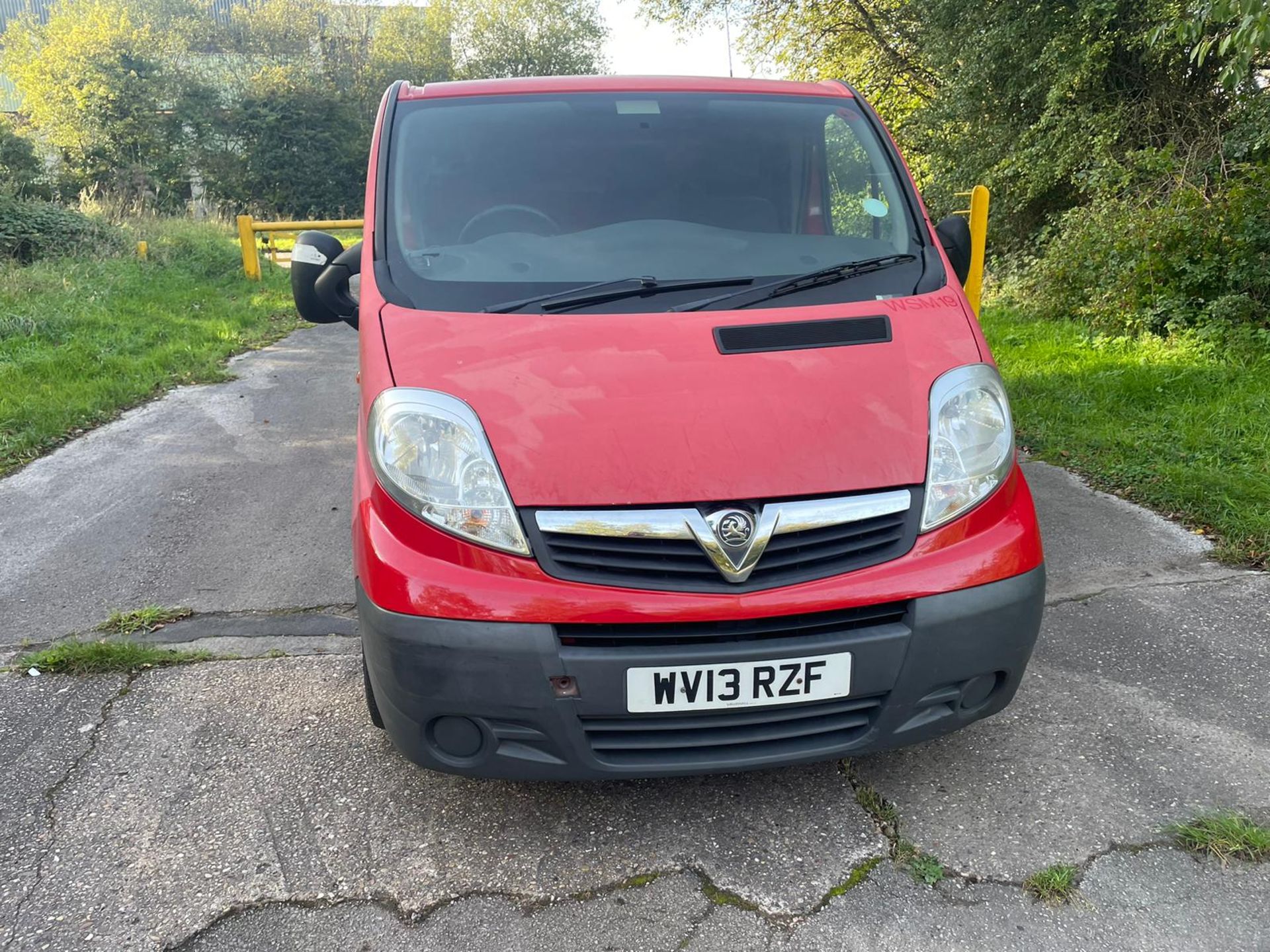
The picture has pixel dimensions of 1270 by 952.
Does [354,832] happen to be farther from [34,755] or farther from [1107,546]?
[1107,546]

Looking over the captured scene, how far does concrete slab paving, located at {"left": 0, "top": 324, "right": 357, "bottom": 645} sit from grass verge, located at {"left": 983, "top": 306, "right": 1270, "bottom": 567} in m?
3.83

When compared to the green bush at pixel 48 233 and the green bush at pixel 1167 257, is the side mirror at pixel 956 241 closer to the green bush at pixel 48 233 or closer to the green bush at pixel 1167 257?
the green bush at pixel 1167 257

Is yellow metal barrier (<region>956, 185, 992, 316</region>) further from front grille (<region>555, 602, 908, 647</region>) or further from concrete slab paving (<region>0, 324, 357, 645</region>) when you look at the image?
concrete slab paving (<region>0, 324, 357, 645</region>)

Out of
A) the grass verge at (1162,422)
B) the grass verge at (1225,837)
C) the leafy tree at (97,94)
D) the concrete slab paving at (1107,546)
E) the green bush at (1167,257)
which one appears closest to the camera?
the grass verge at (1225,837)

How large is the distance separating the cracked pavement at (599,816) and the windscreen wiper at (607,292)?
51.9 inches

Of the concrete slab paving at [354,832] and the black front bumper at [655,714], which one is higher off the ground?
the black front bumper at [655,714]

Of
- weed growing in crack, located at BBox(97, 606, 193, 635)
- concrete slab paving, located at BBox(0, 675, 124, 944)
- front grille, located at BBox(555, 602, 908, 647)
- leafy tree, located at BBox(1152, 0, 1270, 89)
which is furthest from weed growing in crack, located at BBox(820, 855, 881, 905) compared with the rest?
leafy tree, located at BBox(1152, 0, 1270, 89)

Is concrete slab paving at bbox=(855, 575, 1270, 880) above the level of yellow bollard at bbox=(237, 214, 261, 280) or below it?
above

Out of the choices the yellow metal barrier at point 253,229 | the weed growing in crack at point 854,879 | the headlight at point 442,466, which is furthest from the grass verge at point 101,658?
the yellow metal barrier at point 253,229

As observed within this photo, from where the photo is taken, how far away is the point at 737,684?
2078 mm

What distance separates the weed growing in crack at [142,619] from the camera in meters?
3.52

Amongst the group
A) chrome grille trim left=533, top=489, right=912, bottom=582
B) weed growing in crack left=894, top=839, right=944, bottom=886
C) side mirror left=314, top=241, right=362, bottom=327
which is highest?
side mirror left=314, top=241, right=362, bottom=327

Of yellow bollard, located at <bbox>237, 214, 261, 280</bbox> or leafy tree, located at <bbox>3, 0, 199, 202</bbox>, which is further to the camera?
leafy tree, located at <bbox>3, 0, 199, 202</bbox>

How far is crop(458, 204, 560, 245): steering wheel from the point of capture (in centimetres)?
293
